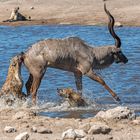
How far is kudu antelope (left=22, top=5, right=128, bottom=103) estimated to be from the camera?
12.3m

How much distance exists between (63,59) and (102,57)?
101cm

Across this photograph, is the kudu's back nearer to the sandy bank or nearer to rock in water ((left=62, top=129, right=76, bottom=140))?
the sandy bank

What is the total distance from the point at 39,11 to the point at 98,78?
2655 cm

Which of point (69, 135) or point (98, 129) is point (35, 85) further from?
point (69, 135)

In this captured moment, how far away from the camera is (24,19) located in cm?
3619

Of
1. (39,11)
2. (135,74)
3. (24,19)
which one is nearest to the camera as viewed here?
(135,74)

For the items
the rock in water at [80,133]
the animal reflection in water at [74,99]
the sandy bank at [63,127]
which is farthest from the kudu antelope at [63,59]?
the rock in water at [80,133]

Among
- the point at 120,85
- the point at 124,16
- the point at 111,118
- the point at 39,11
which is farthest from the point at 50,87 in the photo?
the point at 39,11

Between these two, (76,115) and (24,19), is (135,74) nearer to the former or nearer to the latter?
(76,115)

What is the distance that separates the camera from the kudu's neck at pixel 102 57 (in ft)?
42.7

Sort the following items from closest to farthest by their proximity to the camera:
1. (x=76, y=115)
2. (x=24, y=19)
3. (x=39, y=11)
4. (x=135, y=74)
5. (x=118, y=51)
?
(x=76, y=115)
(x=118, y=51)
(x=135, y=74)
(x=24, y=19)
(x=39, y=11)

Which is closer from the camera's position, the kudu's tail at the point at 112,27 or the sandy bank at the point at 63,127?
the sandy bank at the point at 63,127

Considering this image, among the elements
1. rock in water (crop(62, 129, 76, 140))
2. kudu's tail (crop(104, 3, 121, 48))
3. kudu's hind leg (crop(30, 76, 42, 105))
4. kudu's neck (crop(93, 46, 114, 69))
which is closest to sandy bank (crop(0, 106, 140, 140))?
rock in water (crop(62, 129, 76, 140))

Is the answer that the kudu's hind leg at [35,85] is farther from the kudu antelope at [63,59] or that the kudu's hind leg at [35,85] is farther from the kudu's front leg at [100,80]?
the kudu's front leg at [100,80]
